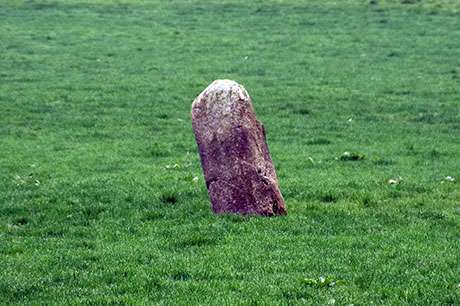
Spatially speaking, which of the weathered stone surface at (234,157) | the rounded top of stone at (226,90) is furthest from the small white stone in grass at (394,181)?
the rounded top of stone at (226,90)

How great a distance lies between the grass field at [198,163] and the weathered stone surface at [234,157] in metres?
0.41

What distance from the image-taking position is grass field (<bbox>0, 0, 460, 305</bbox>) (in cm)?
1249

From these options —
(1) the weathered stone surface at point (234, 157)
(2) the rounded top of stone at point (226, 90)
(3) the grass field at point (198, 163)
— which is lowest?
(3) the grass field at point (198, 163)

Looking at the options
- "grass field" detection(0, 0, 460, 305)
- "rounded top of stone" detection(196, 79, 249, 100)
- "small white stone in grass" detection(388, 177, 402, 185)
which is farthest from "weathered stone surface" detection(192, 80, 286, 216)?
"small white stone in grass" detection(388, 177, 402, 185)

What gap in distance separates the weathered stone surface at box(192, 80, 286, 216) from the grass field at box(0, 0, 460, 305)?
1.34ft

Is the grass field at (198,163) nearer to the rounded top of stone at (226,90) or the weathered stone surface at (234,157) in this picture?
the weathered stone surface at (234,157)

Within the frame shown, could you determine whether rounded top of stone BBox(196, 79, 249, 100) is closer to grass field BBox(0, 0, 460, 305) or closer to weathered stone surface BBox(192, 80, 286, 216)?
weathered stone surface BBox(192, 80, 286, 216)

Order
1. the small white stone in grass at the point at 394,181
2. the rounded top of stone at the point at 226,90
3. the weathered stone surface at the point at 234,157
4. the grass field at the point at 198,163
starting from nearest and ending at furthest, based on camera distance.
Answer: the grass field at the point at 198,163, the weathered stone surface at the point at 234,157, the rounded top of stone at the point at 226,90, the small white stone in grass at the point at 394,181

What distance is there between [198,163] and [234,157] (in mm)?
6503

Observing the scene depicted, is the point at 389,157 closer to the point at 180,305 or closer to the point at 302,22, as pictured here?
the point at 180,305

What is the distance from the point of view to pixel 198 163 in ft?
72.7

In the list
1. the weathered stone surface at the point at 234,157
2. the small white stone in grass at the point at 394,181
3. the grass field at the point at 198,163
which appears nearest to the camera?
the grass field at the point at 198,163

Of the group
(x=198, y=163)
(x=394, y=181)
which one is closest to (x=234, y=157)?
(x=394, y=181)

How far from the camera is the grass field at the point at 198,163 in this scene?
41.0ft
